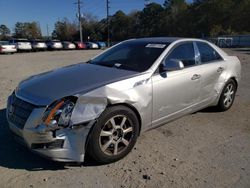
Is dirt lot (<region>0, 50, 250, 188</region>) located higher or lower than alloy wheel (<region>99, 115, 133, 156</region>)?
lower

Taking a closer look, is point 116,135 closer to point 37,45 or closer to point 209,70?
point 209,70

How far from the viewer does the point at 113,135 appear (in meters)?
3.80

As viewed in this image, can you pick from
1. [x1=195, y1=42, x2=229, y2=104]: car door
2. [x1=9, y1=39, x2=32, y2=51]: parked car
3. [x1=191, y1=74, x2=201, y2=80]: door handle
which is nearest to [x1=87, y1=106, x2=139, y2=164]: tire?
[x1=191, y1=74, x2=201, y2=80]: door handle

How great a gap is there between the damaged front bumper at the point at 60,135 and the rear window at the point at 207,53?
2.61m

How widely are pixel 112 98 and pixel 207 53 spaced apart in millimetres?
2596

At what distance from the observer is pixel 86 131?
347 centimetres

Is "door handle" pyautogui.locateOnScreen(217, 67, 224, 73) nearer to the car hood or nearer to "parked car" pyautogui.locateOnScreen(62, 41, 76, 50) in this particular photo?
the car hood

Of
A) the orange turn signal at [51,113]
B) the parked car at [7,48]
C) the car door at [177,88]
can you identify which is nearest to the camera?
the orange turn signal at [51,113]

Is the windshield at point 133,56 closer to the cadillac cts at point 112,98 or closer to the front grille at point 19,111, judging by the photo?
the cadillac cts at point 112,98

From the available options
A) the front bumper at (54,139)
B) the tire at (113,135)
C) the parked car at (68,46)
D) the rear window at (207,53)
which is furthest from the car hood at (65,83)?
the parked car at (68,46)

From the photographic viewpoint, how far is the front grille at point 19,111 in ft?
11.5

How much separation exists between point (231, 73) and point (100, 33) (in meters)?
82.4

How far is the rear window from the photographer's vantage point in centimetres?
533

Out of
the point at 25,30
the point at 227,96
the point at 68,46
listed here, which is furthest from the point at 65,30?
the point at 227,96
